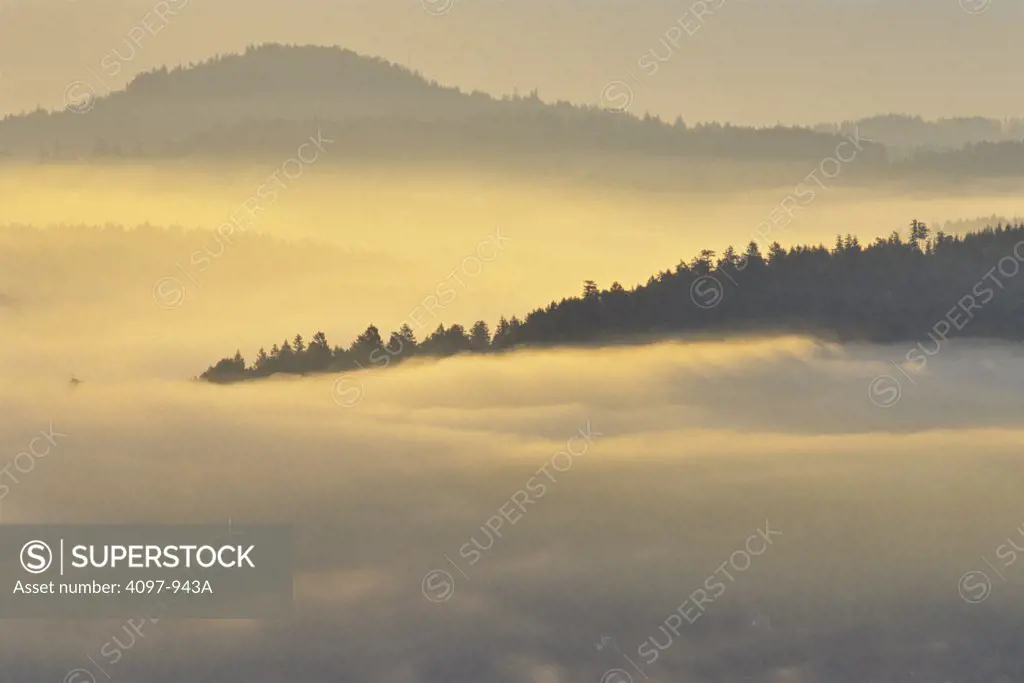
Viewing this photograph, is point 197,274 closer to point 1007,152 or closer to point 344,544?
point 344,544

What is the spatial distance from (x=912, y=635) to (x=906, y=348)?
127 centimetres

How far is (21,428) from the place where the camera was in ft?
15.6

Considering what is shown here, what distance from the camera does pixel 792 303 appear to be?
4.83 metres

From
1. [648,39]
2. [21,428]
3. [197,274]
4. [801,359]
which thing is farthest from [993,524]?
[21,428]

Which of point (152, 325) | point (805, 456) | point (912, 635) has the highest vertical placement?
point (152, 325)

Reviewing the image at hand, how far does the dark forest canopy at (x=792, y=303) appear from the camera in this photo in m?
4.79

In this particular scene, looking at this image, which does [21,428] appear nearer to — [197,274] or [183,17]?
[197,274]

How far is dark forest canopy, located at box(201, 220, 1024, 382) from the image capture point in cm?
479

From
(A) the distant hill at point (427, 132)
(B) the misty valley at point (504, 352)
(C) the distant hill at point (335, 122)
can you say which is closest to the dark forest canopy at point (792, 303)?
(B) the misty valley at point (504, 352)

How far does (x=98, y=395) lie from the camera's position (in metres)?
4.73

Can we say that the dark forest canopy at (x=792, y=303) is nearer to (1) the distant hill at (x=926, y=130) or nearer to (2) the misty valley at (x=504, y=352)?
(2) the misty valley at (x=504, y=352)

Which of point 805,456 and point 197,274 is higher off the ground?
point 197,274

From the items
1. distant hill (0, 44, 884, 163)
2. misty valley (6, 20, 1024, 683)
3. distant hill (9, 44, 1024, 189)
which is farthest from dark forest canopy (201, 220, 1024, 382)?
distant hill (0, 44, 884, 163)

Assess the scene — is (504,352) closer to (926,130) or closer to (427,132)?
(427,132)
